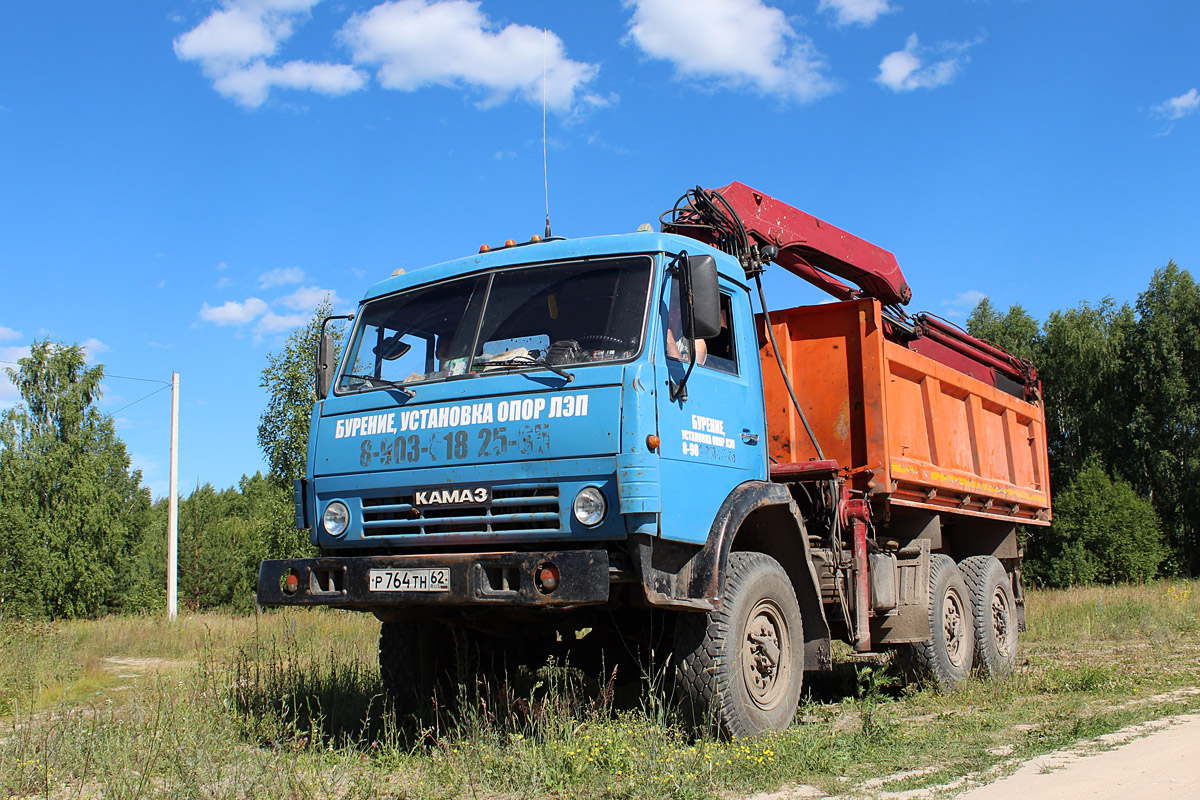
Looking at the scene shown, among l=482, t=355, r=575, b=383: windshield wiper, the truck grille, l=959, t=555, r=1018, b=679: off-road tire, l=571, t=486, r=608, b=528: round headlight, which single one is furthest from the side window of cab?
l=959, t=555, r=1018, b=679: off-road tire

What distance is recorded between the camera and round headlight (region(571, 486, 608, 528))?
4.61 metres

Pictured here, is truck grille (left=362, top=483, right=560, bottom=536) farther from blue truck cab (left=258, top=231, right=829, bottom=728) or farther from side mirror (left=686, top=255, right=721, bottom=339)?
side mirror (left=686, top=255, right=721, bottom=339)

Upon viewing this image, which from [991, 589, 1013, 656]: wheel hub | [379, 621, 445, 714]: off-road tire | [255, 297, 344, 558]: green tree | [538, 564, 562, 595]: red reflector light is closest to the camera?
[538, 564, 562, 595]: red reflector light

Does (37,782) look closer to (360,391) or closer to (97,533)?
(360,391)

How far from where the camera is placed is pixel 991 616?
8.99 meters

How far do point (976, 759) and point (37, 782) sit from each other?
16.0 feet

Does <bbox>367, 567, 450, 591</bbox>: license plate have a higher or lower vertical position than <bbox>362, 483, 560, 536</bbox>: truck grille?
lower

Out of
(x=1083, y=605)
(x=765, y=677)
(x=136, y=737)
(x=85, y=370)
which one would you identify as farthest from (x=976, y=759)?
(x=85, y=370)

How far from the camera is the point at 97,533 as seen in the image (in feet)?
113

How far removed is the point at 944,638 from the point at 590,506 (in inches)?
191

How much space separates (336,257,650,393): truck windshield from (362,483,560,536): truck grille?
691mm

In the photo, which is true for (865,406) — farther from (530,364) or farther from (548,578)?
(548,578)

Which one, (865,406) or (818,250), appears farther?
(818,250)

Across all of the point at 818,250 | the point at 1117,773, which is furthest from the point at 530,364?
the point at 818,250
